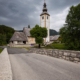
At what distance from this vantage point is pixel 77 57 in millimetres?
6441

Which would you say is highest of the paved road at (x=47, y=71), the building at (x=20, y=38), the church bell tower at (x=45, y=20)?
the church bell tower at (x=45, y=20)

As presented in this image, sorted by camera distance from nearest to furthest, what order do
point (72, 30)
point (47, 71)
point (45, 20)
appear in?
point (47, 71) → point (72, 30) → point (45, 20)

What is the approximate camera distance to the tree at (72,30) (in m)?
20.2

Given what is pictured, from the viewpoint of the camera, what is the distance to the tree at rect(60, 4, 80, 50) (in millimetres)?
A: 20220

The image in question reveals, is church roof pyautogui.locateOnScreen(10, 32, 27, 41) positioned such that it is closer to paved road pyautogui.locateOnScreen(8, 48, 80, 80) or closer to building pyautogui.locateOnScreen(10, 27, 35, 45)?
building pyautogui.locateOnScreen(10, 27, 35, 45)

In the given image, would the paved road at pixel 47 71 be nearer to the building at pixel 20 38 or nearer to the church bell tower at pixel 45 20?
the building at pixel 20 38

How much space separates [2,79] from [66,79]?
271 centimetres

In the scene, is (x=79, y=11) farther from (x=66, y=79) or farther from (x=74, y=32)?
(x=66, y=79)

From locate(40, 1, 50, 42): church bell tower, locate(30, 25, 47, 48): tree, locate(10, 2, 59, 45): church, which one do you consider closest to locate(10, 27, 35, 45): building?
locate(10, 2, 59, 45): church

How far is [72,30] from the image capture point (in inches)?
827

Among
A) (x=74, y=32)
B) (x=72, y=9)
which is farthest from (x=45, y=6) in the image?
(x=74, y=32)

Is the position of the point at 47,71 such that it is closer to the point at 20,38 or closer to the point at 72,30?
the point at 72,30

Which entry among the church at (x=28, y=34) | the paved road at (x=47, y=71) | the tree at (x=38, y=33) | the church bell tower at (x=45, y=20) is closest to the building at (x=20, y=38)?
the church at (x=28, y=34)

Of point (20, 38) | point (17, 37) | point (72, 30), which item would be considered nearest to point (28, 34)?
point (20, 38)
